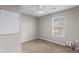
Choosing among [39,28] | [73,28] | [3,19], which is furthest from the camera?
[39,28]

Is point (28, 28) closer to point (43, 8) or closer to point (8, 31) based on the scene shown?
point (43, 8)

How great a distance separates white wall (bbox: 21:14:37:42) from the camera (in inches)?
189

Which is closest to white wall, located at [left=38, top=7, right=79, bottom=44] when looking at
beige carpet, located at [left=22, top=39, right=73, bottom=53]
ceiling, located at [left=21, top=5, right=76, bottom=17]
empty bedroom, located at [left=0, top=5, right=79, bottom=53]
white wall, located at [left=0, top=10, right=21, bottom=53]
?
empty bedroom, located at [left=0, top=5, right=79, bottom=53]

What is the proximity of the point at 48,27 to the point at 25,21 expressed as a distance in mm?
1601

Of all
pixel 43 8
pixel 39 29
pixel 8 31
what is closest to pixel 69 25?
pixel 43 8

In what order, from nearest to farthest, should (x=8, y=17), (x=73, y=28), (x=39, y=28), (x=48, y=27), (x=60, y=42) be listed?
(x=8, y=17) → (x=73, y=28) → (x=60, y=42) → (x=48, y=27) → (x=39, y=28)

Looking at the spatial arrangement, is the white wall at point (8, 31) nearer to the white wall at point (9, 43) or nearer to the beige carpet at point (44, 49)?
the white wall at point (9, 43)

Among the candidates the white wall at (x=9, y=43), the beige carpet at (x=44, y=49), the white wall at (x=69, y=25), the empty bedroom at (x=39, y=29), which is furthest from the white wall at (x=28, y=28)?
the white wall at (x=9, y=43)

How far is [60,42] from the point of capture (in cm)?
412

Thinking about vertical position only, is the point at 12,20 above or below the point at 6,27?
above

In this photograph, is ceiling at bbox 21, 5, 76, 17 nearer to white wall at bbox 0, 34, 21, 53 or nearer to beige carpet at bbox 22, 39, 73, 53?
beige carpet at bbox 22, 39, 73, 53

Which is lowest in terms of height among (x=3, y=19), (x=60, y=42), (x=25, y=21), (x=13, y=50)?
(x=60, y=42)
